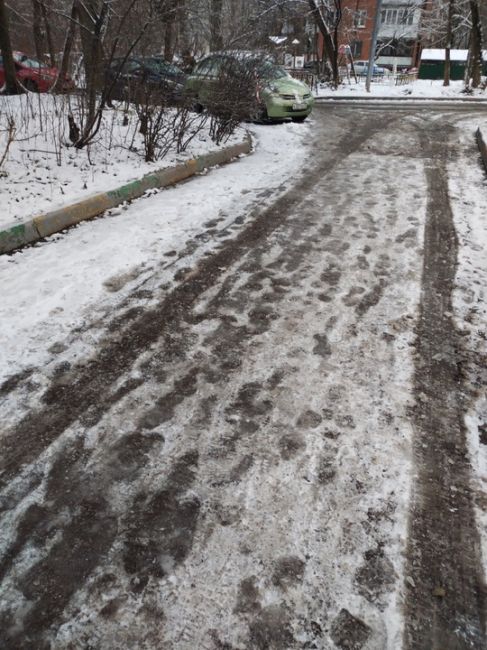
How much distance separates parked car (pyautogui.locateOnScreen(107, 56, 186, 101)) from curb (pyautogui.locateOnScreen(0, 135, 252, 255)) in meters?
1.08

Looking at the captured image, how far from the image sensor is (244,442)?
2.34 metres

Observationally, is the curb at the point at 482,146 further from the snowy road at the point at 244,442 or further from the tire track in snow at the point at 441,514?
the tire track in snow at the point at 441,514

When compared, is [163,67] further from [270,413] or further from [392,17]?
[392,17]

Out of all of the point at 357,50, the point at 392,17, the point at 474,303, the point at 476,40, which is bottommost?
the point at 474,303

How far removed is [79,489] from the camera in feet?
6.86

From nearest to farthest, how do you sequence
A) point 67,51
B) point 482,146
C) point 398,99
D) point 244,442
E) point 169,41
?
point 244,442 < point 67,51 < point 169,41 < point 482,146 < point 398,99

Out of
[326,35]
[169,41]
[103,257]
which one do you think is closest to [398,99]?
[326,35]

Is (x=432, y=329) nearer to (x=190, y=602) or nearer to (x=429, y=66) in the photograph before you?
(x=190, y=602)

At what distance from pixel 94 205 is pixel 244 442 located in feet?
12.9

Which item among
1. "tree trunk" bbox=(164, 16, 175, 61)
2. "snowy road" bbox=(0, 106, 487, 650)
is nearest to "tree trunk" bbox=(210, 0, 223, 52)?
"tree trunk" bbox=(164, 16, 175, 61)

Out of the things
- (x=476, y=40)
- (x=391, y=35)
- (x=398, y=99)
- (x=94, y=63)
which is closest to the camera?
(x=94, y=63)

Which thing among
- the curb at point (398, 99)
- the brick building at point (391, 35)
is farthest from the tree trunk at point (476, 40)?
the brick building at point (391, 35)

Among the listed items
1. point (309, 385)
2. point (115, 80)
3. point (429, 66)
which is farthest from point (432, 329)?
point (429, 66)

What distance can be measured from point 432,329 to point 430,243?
1657 millimetres
